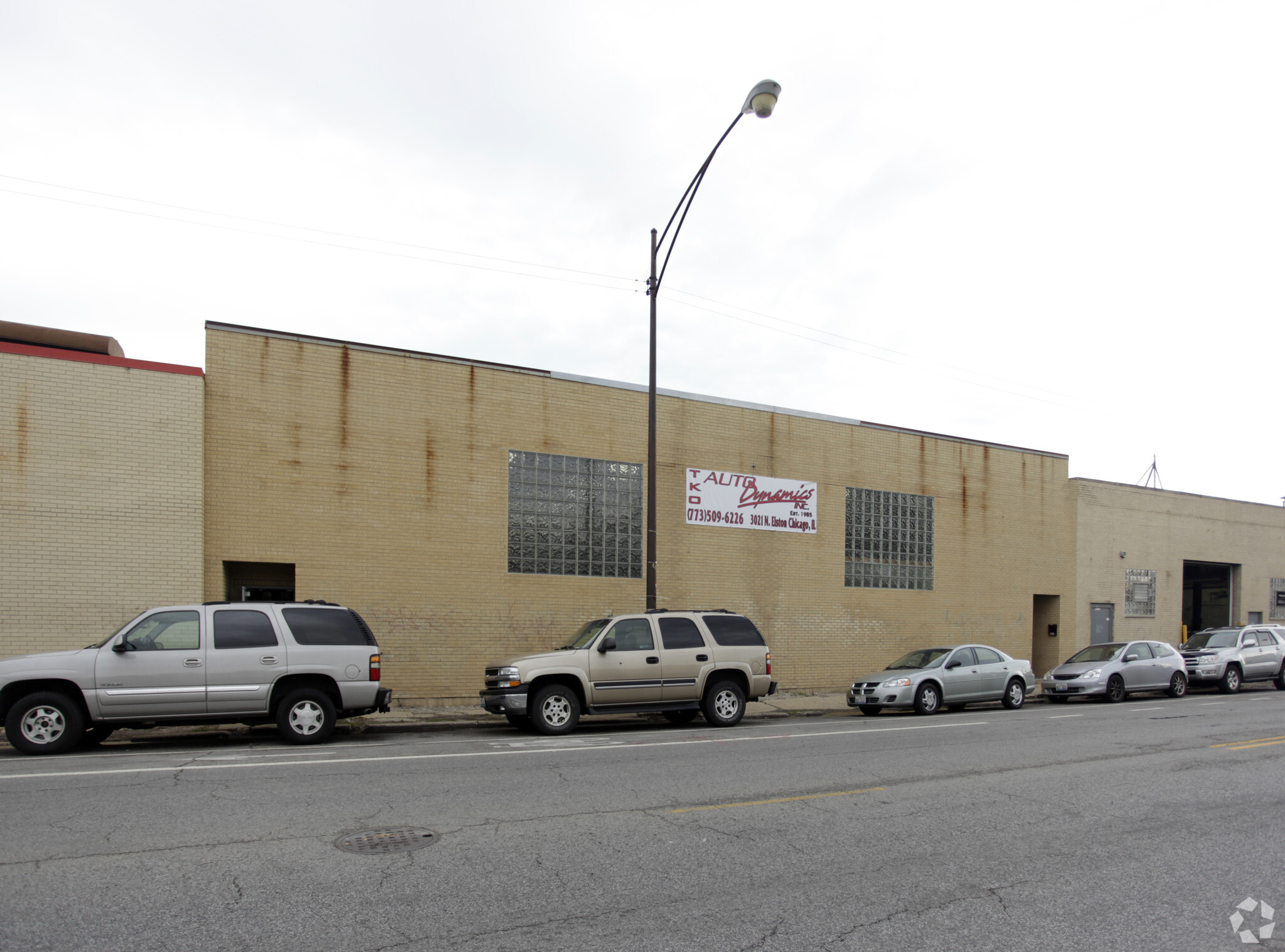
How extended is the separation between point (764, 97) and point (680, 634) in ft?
26.7

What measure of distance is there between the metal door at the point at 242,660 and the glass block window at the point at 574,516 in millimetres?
6360

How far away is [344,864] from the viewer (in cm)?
568

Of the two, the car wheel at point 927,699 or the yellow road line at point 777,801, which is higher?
the yellow road line at point 777,801

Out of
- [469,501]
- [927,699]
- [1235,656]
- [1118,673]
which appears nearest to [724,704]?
[927,699]

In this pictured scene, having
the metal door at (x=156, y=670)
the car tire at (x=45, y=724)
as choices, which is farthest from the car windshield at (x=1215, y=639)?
the car tire at (x=45, y=724)

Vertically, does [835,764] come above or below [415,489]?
below

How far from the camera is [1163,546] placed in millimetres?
28516

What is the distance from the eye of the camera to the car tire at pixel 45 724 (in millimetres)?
10031

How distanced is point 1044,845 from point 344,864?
4.91 meters

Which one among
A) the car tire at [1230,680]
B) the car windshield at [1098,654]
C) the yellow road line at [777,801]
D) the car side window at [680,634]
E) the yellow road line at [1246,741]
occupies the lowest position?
the car tire at [1230,680]

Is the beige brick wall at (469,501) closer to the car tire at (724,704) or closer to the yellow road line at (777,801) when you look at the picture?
the car tire at (724,704)

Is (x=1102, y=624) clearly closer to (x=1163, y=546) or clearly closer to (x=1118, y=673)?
(x=1163, y=546)

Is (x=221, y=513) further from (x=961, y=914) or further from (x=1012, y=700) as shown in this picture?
(x=1012, y=700)

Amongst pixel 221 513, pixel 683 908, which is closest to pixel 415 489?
pixel 221 513
